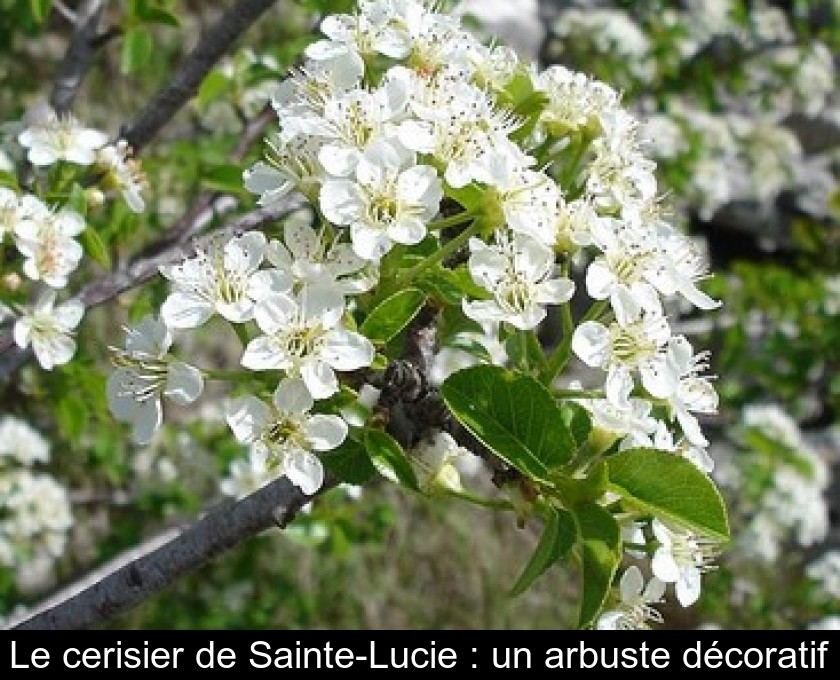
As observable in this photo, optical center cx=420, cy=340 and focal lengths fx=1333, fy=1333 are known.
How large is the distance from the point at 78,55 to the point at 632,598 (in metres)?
1.36

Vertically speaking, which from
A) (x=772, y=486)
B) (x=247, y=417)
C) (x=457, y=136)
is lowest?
(x=772, y=486)

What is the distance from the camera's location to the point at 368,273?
112 cm

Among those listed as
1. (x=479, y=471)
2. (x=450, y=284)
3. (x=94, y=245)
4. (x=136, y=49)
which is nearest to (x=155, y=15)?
(x=136, y=49)

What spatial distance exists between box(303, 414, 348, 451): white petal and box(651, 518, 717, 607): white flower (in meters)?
0.27

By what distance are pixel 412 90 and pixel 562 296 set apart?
0.73 ft

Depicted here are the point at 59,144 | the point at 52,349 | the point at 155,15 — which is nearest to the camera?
the point at 52,349

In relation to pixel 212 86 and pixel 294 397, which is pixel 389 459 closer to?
pixel 294 397

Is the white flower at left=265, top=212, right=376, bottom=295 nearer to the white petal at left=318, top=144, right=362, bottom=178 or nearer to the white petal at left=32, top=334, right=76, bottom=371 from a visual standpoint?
the white petal at left=318, top=144, right=362, bottom=178

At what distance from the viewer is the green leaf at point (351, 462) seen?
1.15 metres

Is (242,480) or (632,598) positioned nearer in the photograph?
(632,598)

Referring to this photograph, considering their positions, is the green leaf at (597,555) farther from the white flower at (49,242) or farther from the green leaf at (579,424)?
the white flower at (49,242)

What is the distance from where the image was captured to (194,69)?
6.30 ft
